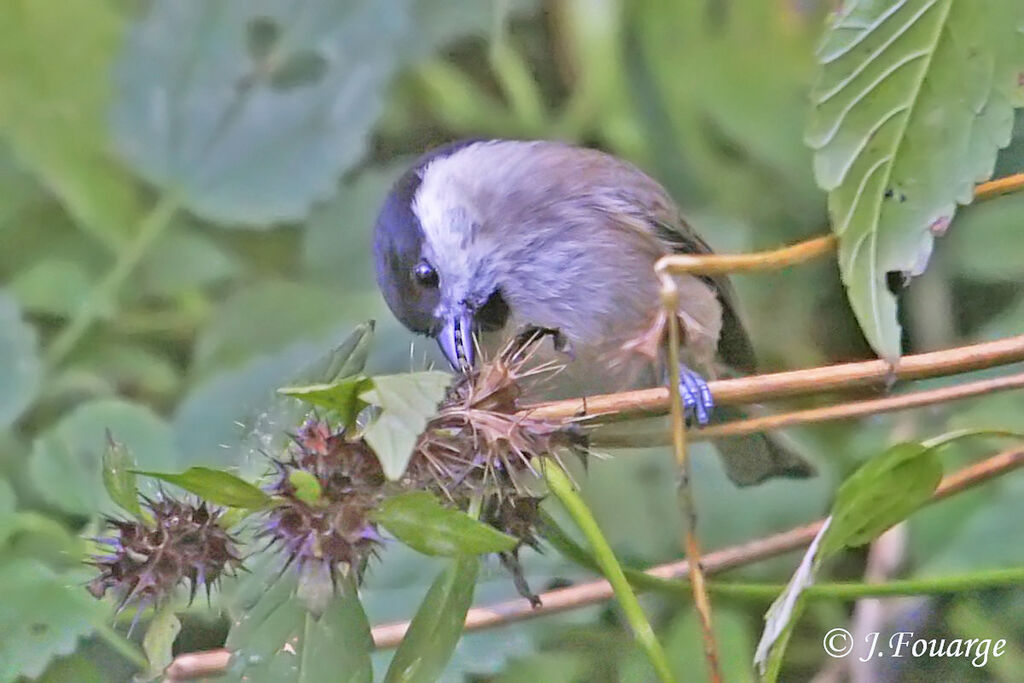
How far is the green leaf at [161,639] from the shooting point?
551 millimetres

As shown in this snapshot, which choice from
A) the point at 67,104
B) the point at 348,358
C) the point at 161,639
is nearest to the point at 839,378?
the point at 348,358

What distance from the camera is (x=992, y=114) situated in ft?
1.99

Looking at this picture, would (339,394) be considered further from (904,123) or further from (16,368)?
(16,368)

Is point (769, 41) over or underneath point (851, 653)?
over

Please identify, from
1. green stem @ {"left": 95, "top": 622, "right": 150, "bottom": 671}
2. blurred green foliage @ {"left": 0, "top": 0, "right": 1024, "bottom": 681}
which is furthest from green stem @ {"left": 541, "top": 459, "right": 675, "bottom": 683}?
green stem @ {"left": 95, "top": 622, "right": 150, "bottom": 671}

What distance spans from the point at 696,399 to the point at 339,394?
35cm

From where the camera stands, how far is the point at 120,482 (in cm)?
54

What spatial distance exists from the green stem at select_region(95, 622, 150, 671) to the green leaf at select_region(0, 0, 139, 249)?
605 millimetres

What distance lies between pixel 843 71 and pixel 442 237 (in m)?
0.58

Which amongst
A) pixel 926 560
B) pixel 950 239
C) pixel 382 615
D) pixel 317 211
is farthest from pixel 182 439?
pixel 950 239

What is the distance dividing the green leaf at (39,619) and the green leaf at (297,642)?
0.80ft

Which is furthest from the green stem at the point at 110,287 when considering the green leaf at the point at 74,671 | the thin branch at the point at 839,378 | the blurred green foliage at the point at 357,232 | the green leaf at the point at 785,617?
A: the green leaf at the point at 785,617

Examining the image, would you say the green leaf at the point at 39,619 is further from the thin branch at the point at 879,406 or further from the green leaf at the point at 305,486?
the thin branch at the point at 879,406

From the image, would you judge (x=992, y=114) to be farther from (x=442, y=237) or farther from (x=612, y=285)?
(x=442, y=237)
